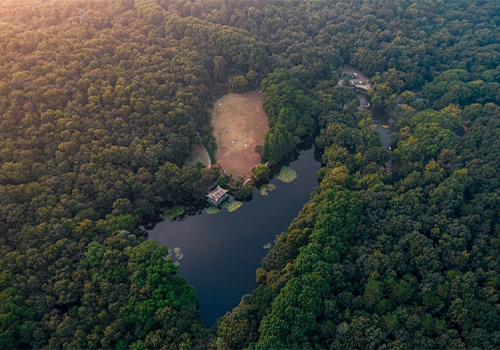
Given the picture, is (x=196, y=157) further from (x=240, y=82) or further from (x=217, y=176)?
(x=240, y=82)

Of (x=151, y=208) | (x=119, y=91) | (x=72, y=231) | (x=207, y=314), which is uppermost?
(x=119, y=91)

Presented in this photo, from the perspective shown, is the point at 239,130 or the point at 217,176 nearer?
the point at 217,176

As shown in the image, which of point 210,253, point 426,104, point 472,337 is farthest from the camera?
point 426,104

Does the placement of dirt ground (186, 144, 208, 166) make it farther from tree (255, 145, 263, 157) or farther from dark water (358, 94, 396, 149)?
dark water (358, 94, 396, 149)

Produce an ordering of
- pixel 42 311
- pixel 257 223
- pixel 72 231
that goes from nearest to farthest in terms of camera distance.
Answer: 1. pixel 42 311
2. pixel 72 231
3. pixel 257 223

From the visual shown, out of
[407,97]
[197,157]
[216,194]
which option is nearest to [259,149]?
[197,157]

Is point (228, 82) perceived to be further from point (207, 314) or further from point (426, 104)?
point (207, 314)

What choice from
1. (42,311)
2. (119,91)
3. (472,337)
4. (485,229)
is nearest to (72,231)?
(42,311)

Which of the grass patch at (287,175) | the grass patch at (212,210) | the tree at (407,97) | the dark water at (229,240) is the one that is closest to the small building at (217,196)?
the grass patch at (212,210)
